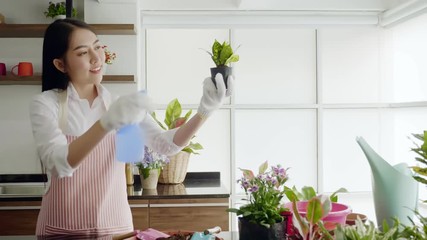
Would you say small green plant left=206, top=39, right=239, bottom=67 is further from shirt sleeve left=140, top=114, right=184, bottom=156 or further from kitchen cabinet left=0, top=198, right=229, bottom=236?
kitchen cabinet left=0, top=198, right=229, bottom=236

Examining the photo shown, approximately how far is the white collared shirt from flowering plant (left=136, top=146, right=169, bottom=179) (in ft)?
3.67

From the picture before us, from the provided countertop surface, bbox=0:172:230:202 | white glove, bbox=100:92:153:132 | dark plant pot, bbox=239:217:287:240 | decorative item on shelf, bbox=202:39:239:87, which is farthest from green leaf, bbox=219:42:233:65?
countertop surface, bbox=0:172:230:202

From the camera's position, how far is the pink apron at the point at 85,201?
1.74 metres

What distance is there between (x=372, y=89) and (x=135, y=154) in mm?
2756

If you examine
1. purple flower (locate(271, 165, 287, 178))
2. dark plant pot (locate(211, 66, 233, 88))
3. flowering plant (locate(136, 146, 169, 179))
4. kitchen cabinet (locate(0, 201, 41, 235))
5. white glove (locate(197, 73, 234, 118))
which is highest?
dark plant pot (locate(211, 66, 233, 88))

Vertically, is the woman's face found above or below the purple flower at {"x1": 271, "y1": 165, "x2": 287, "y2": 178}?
above

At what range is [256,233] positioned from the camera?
1.34 m

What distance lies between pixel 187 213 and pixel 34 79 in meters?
1.45

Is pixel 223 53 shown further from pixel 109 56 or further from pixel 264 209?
pixel 109 56

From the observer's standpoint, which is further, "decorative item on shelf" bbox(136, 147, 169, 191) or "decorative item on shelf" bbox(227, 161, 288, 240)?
"decorative item on shelf" bbox(136, 147, 169, 191)

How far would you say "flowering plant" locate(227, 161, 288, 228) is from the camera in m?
1.36

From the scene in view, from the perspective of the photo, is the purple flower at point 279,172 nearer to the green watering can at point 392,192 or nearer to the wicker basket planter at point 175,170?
the green watering can at point 392,192

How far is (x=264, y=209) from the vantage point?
4.46 ft

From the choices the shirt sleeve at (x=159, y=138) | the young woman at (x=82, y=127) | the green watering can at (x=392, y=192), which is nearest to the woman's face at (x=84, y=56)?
the young woman at (x=82, y=127)
